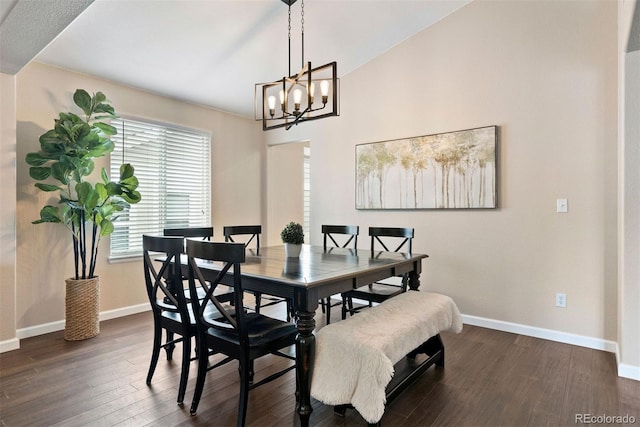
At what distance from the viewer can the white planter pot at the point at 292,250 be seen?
2.76 meters

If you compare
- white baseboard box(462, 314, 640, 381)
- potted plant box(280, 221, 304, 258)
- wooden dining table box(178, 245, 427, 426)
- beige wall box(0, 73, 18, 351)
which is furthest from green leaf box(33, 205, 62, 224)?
white baseboard box(462, 314, 640, 381)

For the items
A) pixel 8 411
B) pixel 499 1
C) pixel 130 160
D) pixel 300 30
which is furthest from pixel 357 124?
pixel 8 411

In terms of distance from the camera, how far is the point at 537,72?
128 inches

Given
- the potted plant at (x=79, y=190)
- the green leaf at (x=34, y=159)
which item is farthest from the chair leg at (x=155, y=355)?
the green leaf at (x=34, y=159)

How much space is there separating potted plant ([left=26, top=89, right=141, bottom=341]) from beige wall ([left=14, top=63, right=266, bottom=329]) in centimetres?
20

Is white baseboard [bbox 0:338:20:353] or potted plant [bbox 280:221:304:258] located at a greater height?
potted plant [bbox 280:221:304:258]

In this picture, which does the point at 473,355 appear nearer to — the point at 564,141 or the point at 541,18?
the point at 564,141

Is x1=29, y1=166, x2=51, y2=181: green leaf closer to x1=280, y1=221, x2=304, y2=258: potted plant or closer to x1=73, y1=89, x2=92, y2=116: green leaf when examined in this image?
x1=73, y1=89, x2=92, y2=116: green leaf

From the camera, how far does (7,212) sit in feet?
9.77

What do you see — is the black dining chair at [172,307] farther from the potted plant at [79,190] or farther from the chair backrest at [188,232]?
the potted plant at [79,190]

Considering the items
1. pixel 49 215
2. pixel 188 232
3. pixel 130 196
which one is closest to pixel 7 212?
pixel 49 215

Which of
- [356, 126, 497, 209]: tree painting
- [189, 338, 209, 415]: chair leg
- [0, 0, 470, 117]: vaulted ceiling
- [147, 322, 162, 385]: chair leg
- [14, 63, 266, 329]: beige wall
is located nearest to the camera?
[189, 338, 209, 415]: chair leg

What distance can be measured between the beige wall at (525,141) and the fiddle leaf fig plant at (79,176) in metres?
2.92

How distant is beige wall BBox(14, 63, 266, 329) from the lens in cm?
324
